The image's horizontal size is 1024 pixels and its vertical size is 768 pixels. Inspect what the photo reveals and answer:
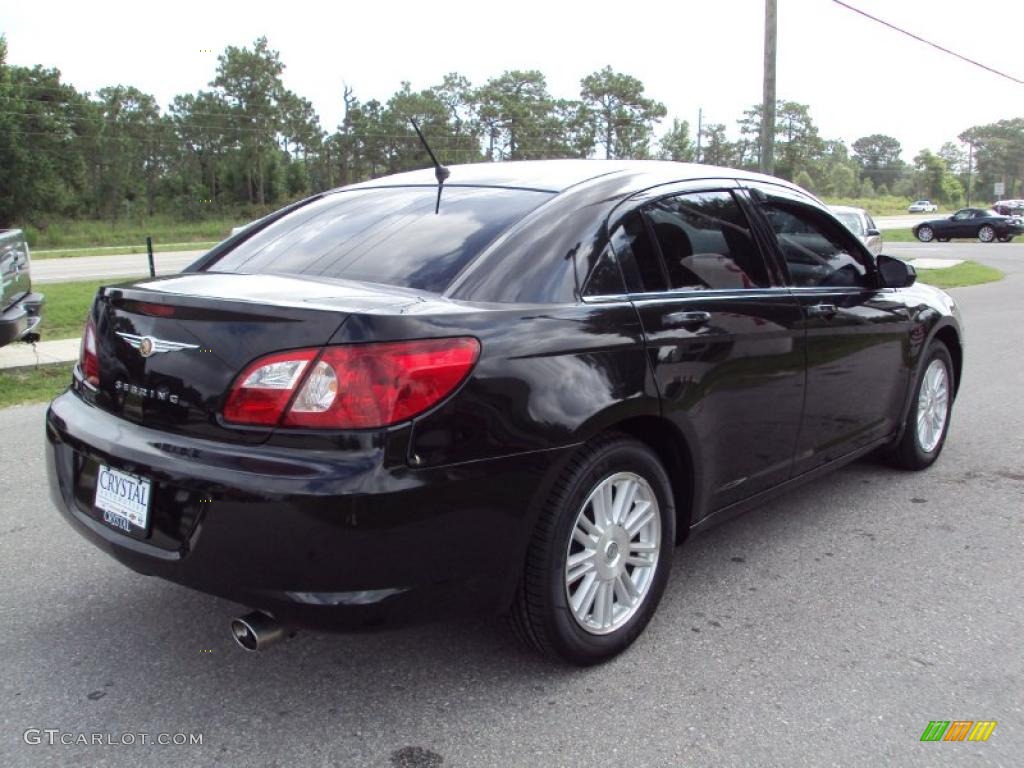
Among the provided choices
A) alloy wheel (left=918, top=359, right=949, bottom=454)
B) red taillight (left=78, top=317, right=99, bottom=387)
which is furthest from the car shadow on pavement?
alloy wheel (left=918, top=359, right=949, bottom=454)

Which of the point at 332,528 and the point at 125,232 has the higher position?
the point at 125,232

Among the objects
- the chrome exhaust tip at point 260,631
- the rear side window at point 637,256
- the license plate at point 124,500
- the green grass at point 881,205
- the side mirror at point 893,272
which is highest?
the green grass at point 881,205

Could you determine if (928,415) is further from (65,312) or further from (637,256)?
(65,312)

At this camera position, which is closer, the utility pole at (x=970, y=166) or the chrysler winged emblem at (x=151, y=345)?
the chrysler winged emblem at (x=151, y=345)

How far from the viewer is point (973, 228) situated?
38.8 meters

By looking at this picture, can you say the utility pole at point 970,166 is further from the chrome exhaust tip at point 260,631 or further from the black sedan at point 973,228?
the chrome exhaust tip at point 260,631

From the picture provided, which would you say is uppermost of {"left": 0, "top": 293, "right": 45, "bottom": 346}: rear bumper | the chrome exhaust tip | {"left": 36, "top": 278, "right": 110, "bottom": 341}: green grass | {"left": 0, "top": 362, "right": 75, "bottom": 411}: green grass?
{"left": 0, "top": 293, "right": 45, "bottom": 346}: rear bumper

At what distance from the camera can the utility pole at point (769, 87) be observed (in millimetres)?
17766

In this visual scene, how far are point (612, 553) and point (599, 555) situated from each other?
0.07 m

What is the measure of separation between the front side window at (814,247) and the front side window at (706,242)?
0.26 meters

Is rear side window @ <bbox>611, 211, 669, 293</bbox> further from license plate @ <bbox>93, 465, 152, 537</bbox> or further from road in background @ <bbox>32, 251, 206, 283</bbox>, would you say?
road in background @ <bbox>32, 251, 206, 283</bbox>

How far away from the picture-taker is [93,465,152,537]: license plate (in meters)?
2.49

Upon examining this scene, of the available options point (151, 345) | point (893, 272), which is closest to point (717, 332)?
point (893, 272)

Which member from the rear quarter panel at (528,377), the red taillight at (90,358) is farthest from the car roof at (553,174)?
the red taillight at (90,358)
